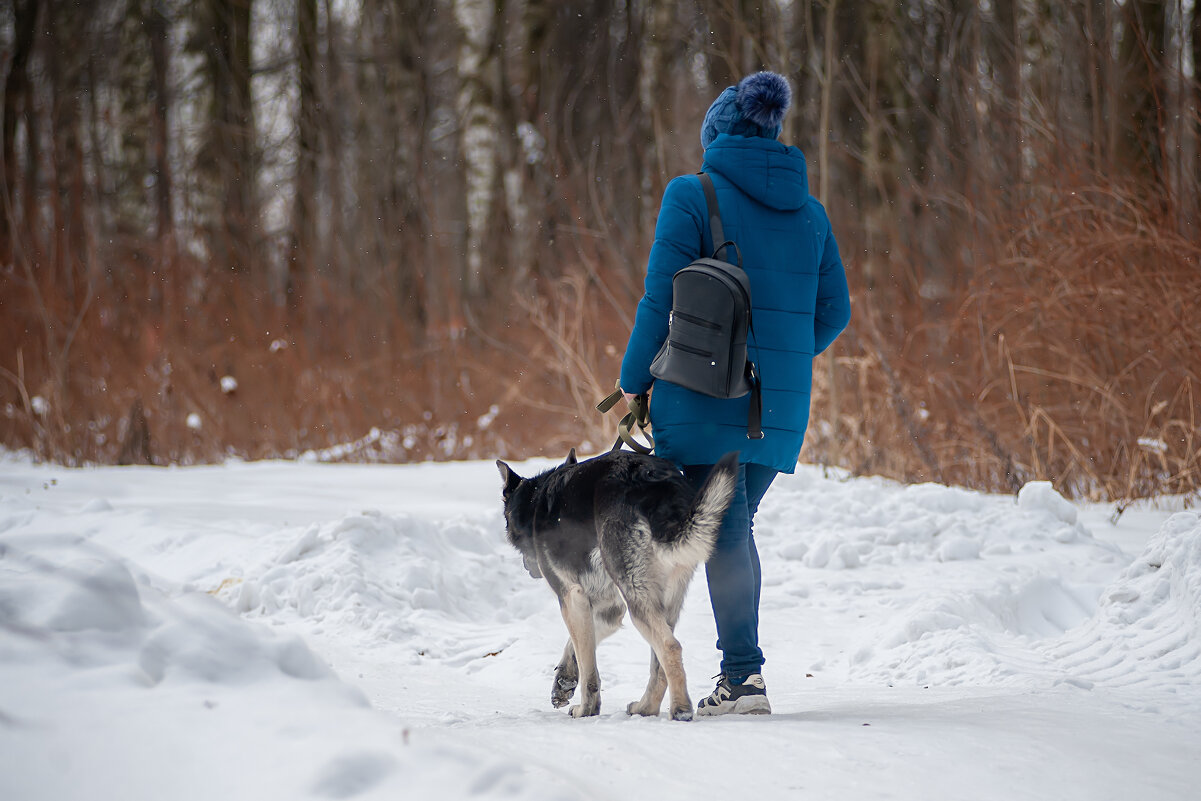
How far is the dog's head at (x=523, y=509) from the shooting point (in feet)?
12.1

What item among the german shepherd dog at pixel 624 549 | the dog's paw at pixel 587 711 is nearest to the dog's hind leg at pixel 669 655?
the german shepherd dog at pixel 624 549

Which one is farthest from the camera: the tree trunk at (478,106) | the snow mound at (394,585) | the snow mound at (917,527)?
the tree trunk at (478,106)

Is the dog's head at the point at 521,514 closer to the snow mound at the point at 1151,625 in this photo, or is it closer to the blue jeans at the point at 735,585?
the blue jeans at the point at 735,585

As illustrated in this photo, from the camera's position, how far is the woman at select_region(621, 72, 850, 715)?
3.12 metres

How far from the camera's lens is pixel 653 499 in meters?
2.98

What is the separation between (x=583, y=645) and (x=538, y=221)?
10497 mm

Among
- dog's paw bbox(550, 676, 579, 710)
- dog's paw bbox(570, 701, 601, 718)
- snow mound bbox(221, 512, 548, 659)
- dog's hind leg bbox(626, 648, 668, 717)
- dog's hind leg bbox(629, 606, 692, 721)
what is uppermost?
dog's hind leg bbox(629, 606, 692, 721)

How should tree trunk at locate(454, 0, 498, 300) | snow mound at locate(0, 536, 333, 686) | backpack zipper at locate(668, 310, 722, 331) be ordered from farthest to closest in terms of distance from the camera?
tree trunk at locate(454, 0, 498, 300), backpack zipper at locate(668, 310, 722, 331), snow mound at locate(0, 536, 333, 686)

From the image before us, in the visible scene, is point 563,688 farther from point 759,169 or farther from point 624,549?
point 759,169

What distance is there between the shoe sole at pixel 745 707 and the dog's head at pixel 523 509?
0.91 m

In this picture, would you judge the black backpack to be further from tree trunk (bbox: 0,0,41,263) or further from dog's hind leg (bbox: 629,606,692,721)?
tree trunk (bbox: 0,0,41,263)

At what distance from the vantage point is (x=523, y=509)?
372cm

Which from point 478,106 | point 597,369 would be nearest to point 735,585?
point 597,369

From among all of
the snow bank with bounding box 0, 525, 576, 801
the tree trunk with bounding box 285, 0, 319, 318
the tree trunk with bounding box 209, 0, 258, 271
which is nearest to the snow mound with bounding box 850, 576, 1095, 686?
the snow bank with bounding box 0, 525, 576, 801
